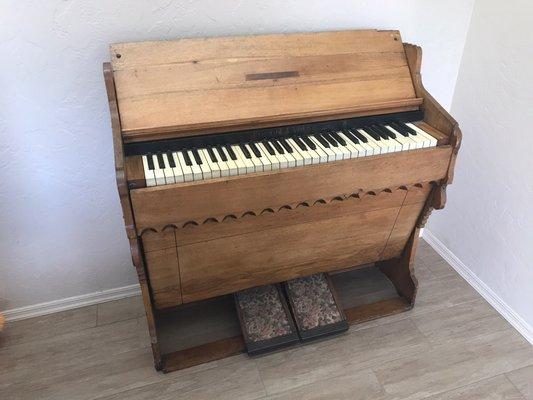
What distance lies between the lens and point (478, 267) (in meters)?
1.87

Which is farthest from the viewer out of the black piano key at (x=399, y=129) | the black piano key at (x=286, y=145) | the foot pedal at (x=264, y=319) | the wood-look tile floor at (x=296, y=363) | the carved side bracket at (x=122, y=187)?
the foot pedal at (x=264, y=319)

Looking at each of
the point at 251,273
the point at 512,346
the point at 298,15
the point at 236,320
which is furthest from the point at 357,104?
the point at 512,346

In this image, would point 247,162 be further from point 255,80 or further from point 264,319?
point 264,319

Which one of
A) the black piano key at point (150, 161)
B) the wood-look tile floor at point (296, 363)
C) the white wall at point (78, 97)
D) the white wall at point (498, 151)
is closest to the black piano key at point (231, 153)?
the black piano key at point (150, 161)

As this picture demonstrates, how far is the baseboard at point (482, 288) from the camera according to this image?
1.67 metres

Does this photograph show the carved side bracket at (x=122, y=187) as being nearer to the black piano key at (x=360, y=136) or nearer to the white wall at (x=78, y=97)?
the white wall at (x=78, y=97)

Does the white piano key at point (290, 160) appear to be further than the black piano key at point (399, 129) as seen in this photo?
No

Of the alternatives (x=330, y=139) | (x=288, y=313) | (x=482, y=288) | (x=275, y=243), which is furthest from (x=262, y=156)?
(x=482, y=288)

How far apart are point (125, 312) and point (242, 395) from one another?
628 millimetres

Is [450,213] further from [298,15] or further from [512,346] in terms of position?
[298,15]

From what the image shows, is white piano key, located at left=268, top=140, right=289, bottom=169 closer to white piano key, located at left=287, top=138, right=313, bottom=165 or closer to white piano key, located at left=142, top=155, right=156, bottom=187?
white piano key, located at left=287, top=138, right=313, bottom=165

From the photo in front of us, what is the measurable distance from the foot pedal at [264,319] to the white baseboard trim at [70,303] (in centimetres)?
52

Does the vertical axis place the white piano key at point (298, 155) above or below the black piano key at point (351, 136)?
below

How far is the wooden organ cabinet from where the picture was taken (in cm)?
115
